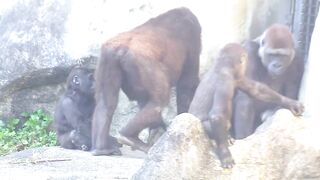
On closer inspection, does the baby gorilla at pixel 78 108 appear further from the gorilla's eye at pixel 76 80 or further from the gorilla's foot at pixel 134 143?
the gorilla's foot at pixel 134 143

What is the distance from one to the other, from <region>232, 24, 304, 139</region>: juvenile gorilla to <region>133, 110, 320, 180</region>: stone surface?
1.05 metres

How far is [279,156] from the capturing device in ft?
21.7

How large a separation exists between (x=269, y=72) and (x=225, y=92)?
1116 mm

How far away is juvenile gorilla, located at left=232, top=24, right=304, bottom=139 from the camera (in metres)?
7.87

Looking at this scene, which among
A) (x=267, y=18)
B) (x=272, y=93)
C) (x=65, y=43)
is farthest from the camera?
(x=65, y=43)

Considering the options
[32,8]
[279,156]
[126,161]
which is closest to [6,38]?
[32,8]

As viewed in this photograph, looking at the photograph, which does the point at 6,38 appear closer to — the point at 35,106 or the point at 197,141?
the point at 35,106

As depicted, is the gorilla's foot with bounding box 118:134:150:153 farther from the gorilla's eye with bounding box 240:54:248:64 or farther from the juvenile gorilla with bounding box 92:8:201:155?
the gorilla's eye with bounding box 240:54:248:64

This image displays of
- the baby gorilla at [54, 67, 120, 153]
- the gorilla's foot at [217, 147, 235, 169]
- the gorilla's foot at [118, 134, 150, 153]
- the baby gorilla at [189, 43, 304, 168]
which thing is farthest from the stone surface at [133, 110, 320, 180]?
the baby gorilla at [54, 67, 120, 153]

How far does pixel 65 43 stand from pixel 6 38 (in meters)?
0.75

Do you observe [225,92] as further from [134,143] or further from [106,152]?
[106,152]

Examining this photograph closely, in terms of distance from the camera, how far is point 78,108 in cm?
952

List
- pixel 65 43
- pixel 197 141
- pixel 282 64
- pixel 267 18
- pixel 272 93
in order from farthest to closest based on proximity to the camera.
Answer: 1. pixel 65 43
2. pixel 267 18
3. pixel 282 64
4. pixel 272 93
5. pixel 197 141

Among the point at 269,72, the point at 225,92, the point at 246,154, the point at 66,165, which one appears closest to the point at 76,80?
the point at 66,165
